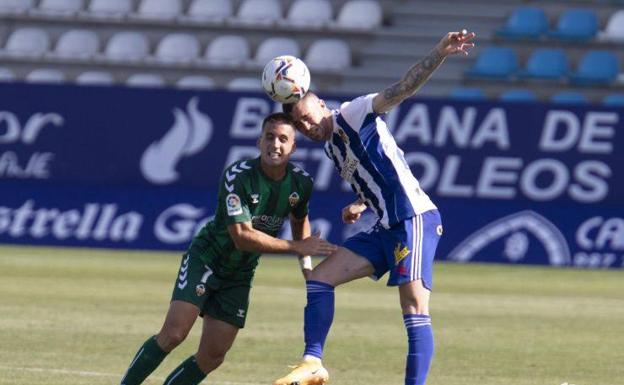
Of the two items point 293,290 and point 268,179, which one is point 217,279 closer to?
point 268,179

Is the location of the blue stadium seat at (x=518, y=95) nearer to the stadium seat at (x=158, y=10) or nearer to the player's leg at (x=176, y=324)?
the stadium seat at (x=158, y=10)

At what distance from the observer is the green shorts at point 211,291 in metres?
9.15

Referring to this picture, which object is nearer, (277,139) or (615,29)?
(277,139)

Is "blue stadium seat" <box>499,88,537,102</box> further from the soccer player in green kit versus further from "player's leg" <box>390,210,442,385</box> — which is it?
the soccer player in green kit

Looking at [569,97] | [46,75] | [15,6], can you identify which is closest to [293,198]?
[569,97]

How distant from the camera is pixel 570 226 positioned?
73.5 feet

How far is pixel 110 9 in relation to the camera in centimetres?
3178

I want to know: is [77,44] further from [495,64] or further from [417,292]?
[417,292]

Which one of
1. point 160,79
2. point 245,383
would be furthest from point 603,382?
point 160,79

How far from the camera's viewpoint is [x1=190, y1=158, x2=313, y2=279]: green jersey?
9078mm

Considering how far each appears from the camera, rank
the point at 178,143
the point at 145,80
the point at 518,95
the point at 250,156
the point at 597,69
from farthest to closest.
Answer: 1. the point at 145,80
2. the point at 597,69
3. the point at 518,95
4. the point at 178,143
5. the point at 250,156

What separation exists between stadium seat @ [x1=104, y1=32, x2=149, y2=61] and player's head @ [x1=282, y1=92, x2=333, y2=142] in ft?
71.0

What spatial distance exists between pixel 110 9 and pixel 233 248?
23.2 m

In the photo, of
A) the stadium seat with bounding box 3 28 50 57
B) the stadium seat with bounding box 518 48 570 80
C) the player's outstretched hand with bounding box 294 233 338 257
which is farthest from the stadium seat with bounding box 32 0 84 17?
the player's outstretched hand with bounding box 294 233 338 257
